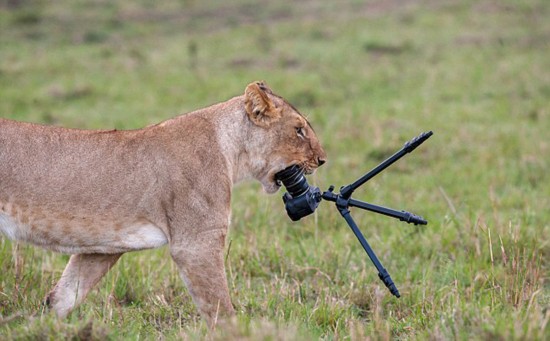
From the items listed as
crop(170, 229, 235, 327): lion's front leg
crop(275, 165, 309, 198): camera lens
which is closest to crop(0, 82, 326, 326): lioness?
crop(170, 229, 235, 327): lion's front leg

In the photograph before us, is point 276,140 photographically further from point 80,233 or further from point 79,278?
point 79,278

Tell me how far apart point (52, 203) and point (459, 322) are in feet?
6.26

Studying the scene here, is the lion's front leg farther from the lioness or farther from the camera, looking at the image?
the camera

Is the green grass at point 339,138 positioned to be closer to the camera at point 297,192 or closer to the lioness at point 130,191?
the lioness at point 130,191

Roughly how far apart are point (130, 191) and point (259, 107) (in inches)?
30.6

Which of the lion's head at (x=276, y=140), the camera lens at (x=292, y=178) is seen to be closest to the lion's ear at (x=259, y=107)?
the lion's head at (x=276, y=140)

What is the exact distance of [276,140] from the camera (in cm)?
450

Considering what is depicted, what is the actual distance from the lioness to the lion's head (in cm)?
1

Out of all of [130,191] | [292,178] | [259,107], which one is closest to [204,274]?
[130,191]

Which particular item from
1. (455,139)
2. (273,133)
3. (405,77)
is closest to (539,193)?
(455,139)

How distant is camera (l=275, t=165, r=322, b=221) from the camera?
4508mm

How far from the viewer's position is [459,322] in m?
3.81

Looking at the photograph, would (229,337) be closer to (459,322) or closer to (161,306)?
(459,322)

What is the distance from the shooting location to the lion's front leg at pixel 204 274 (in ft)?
13.3
